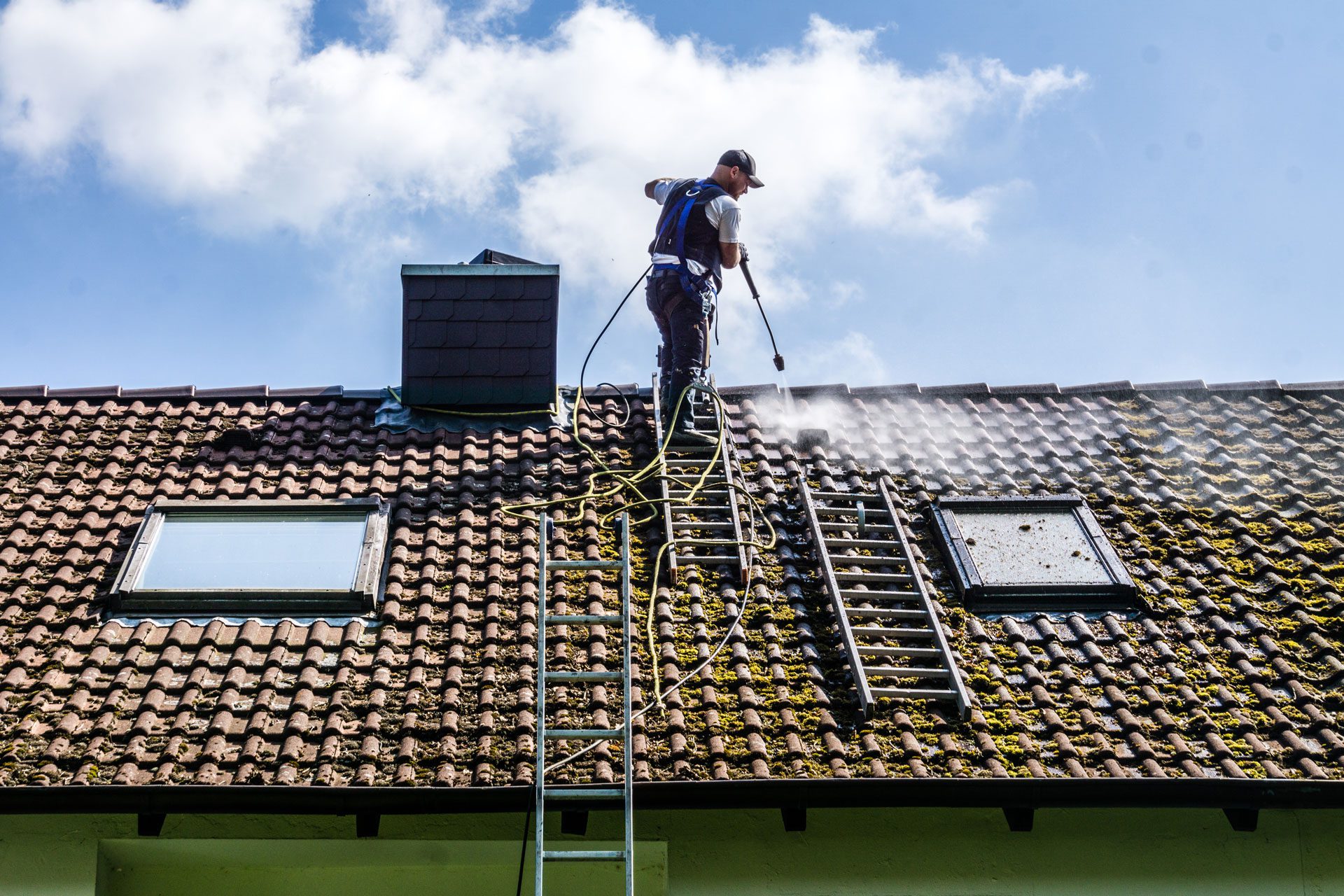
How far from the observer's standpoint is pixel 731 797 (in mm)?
5754

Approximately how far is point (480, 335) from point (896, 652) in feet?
14.4

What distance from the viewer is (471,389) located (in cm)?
947

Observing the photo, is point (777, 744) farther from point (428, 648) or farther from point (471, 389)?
point (471, 389)

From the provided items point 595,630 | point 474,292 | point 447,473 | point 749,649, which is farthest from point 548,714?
point 474,292

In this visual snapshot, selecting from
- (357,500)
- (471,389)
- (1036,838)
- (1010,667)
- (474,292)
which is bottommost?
(1036,838)

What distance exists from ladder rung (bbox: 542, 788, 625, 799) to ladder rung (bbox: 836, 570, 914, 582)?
208 cm

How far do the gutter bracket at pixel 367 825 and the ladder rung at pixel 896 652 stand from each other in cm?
253

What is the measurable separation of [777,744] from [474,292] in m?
4.94

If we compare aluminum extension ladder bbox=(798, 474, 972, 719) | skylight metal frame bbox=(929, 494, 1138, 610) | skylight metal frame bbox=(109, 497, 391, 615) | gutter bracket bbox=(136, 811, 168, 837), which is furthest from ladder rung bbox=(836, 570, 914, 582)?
gutter bracket bbox=(136, 811, 168, 837)

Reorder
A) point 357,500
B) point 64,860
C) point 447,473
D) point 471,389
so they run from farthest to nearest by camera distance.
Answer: point 471,389 < point 447,473 < point 357,500 < point 64,860

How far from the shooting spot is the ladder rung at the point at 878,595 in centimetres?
705

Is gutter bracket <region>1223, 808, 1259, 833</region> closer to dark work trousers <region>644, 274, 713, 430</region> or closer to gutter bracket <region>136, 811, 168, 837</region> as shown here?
dark work trousers <region>644, 274, 713, 430</region>

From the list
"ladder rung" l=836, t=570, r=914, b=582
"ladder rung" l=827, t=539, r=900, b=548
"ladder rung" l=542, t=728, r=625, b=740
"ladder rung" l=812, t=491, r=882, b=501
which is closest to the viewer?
"ladder rung" l=542, t=728, r=625, b=740

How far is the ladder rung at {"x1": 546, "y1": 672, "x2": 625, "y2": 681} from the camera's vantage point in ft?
19.5
